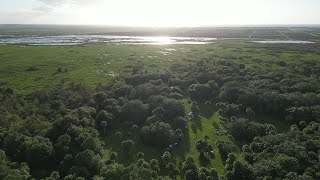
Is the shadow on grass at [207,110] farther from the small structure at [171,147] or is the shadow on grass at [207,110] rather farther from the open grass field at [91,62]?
the open grass field at [91,62]

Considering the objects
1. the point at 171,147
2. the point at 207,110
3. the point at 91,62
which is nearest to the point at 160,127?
the point at 171,147

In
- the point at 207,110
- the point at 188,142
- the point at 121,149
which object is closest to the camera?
the point at 121,149

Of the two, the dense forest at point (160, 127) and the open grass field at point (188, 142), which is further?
the open grass field at point (188, 142)

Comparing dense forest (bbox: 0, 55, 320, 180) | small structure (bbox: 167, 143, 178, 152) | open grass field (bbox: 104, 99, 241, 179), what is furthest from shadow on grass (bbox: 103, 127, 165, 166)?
small structure (bbox: 167, 143, 178, 152)

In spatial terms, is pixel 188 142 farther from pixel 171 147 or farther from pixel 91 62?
pixel 91 62

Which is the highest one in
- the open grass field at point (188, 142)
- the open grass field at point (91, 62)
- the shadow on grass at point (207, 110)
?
the open grass field at point (91, 62)

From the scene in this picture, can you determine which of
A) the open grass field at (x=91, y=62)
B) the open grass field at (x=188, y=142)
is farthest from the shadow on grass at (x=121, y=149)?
the open grass field at (x=91, y=62)

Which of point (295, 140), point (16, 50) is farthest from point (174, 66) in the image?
point (16, 50)

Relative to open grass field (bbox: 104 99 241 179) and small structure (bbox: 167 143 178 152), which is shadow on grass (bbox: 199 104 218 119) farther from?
small structure (bbox: 167 143 178 152)
